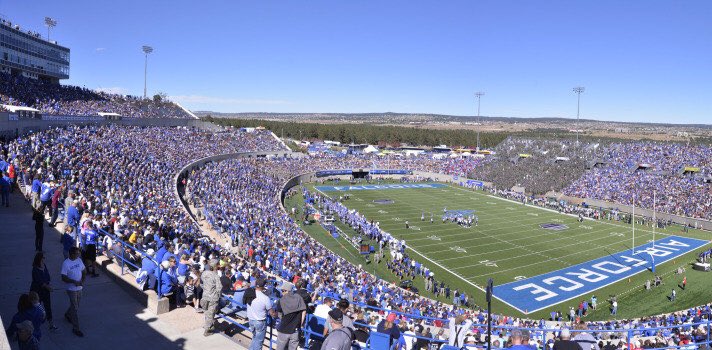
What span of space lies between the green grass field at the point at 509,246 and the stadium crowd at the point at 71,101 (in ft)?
71.0

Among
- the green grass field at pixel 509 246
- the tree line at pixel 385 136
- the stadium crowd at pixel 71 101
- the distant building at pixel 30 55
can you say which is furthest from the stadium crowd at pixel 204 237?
the tree line at pixel 385 136

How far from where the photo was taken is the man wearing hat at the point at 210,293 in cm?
802

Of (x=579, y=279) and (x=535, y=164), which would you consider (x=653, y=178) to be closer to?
(x=535, y=164)

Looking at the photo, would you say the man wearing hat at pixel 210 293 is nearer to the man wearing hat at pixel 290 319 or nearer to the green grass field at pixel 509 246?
the man wearing hat at pixel 290 319

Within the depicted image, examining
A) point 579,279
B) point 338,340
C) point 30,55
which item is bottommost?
point 579,279

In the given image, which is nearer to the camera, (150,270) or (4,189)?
(150,270)

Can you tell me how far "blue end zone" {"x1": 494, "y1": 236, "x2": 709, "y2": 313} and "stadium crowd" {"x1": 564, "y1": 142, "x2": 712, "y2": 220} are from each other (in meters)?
13.1

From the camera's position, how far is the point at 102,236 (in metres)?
12.8

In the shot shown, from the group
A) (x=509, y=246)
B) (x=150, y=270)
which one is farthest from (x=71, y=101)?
(x=150, y=270)

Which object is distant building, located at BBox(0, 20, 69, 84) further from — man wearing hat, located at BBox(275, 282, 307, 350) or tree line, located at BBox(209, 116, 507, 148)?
tree line, located at BBox(209, 116, 507, 148)

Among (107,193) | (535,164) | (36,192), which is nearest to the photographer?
(36,192)

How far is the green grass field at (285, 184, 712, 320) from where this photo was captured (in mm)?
25922

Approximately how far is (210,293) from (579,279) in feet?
84.4

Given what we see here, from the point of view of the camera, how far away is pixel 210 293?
7996mm
